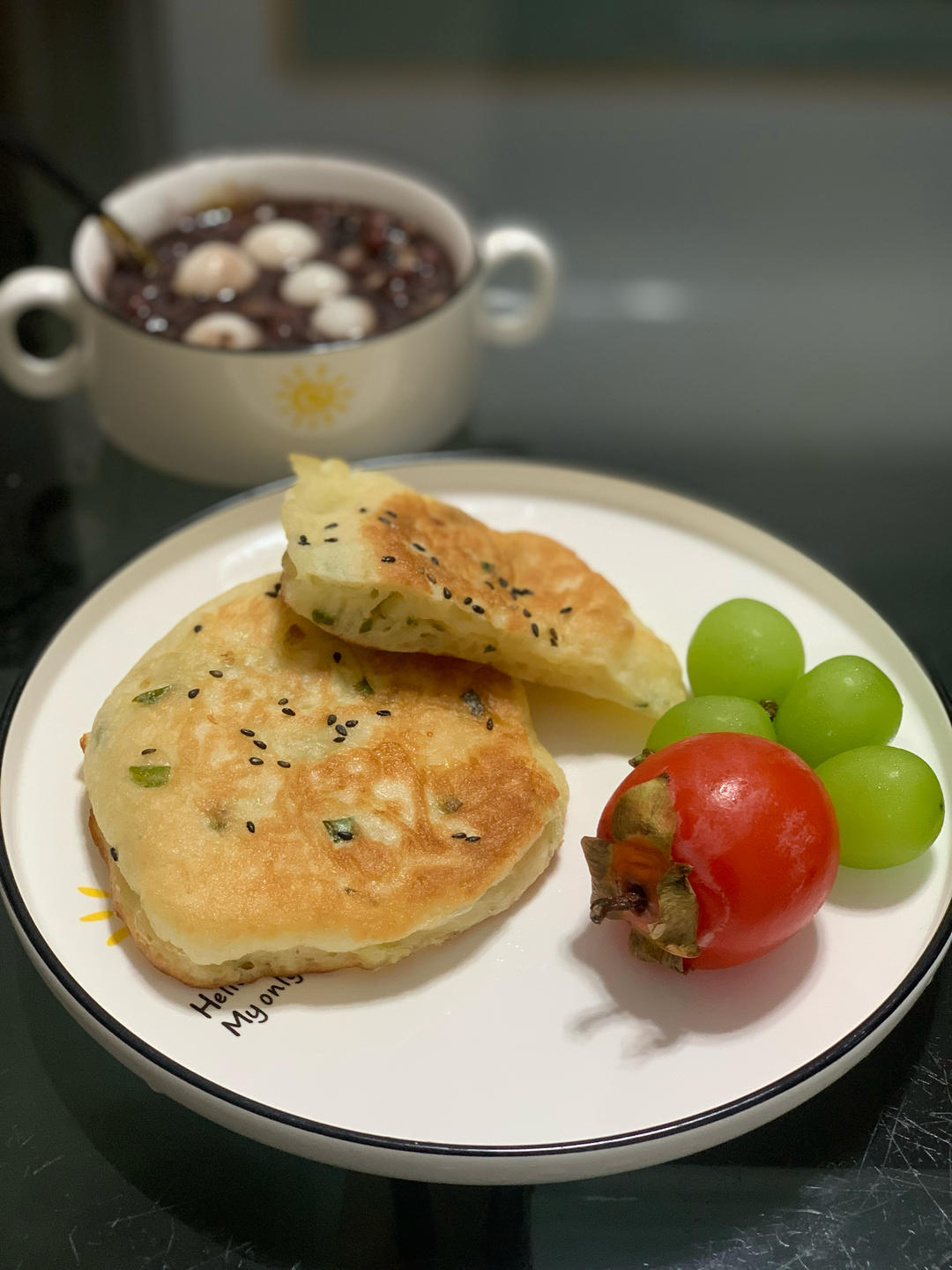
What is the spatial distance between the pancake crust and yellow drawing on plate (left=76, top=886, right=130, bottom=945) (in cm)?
40

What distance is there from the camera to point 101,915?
4.54 ft

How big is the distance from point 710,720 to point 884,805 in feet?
0.71

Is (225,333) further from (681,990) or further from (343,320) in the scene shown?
(681,990)

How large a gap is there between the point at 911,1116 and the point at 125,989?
89 centimetres

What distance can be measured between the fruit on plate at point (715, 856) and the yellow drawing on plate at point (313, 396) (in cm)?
97

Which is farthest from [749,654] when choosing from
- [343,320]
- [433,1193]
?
[343,320]

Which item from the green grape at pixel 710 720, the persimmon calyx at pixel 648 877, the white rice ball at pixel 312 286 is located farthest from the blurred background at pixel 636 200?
the persimmon calyx at pixel 648 877

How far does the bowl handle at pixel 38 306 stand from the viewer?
2.07 meters

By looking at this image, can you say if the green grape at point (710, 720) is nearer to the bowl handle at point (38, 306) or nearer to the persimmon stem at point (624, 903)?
the persimmon stem at point (624, 903)

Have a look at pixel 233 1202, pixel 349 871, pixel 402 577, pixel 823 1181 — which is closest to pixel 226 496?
pixel 402 577

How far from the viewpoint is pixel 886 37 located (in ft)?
12.4

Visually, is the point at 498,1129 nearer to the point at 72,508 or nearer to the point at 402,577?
the point at 402,577

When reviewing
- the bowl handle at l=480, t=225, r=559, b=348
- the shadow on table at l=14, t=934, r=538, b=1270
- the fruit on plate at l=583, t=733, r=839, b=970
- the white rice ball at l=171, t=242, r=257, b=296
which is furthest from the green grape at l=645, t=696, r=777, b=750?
the white rice ball at l=171, t=242, r=257, b=296

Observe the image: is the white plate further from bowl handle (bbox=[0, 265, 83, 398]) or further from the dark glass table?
bowl handle (bbox=[0, 265, 83, 398])
